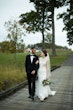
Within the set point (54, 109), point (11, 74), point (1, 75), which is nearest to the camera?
point (54, 109)

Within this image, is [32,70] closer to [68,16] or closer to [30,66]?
[30,66]

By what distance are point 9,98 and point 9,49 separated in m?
43.5

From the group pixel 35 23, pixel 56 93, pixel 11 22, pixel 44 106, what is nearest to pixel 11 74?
pixel 56 93

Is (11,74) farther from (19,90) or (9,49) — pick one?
(9,49)

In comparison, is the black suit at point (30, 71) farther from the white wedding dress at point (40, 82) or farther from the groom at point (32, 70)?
the white wedding dress at point (40, 82)

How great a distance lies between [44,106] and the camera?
37.2 feet

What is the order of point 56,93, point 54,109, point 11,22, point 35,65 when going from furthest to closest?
point 11,22
point 56,93
point 35,65
point 54,109

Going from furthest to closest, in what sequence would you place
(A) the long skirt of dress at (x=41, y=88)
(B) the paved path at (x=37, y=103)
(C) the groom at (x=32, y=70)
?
(A) the long skirt of dress at (x=41, y=88) → (C) the groom at (x=32, y=70) → (B) the paved path at (x=37, y=103)

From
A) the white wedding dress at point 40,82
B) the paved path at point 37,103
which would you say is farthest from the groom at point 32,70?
the paved path at point 37,103

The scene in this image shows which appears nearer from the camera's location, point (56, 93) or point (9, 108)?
point (9, 108)

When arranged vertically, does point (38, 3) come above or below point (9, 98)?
above

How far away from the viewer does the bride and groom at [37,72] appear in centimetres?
1279

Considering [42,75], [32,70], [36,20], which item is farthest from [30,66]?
[36,20]

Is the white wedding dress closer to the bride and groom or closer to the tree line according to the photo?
the bride and groom
